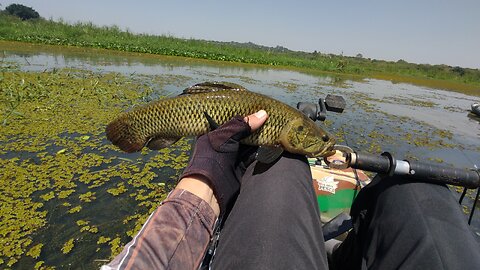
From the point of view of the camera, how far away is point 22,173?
4133 millimetres

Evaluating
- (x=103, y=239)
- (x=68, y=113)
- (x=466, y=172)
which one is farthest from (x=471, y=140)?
(x=68, y=113)

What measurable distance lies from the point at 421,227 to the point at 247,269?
89cm

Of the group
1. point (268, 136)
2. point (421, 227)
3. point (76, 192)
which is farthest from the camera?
point (76, 192)

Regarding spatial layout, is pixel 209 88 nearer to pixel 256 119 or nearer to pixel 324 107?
pixel 256 119

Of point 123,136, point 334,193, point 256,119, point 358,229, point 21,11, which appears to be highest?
point 21,11

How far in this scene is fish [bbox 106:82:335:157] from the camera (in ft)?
6.92

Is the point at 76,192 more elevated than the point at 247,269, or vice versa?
the point at 247,269

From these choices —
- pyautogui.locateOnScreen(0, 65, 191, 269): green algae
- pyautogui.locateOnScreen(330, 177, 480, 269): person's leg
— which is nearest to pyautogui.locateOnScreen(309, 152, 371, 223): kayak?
pyautogui.locateOnScreen(330, 177, 480, 269): person's leg

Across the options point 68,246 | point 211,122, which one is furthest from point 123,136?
point 68,246

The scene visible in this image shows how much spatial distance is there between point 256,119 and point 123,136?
1022 millimetres

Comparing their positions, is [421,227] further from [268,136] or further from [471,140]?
[471,140]

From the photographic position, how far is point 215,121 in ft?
6.93

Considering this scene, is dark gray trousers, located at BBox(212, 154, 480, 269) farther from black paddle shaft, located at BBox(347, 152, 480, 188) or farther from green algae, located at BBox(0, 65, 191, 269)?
green algae, located at BBox(0, 65, 191, 269)

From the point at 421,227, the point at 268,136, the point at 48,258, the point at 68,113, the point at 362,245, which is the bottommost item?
the point at 48,258
